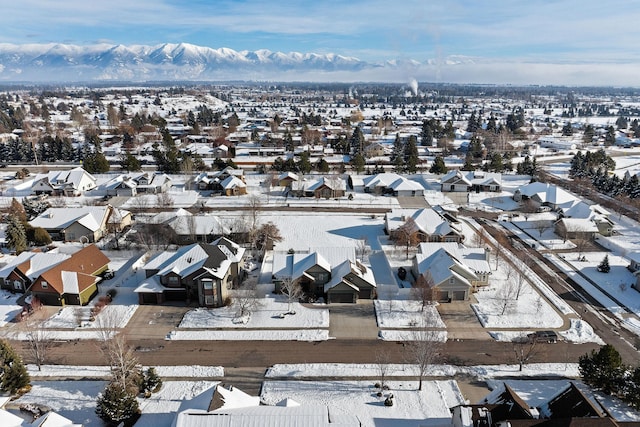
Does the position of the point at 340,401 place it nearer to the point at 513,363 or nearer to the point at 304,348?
the point at 304,348

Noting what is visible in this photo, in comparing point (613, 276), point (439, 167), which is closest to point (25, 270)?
point (613, 276)

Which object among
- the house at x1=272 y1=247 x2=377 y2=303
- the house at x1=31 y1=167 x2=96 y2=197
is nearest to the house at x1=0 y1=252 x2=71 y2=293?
the house at x1=272 y1=247 x2=377 y2=303

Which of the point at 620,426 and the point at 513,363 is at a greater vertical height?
the point at 620,426

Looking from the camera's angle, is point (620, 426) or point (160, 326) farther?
point (160, 326)

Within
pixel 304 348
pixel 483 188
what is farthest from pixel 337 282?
pixel 483 188

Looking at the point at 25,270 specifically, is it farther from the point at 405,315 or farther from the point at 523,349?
the point at 523,349

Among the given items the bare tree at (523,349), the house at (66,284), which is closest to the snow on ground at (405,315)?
the bare tree at (523,349)
